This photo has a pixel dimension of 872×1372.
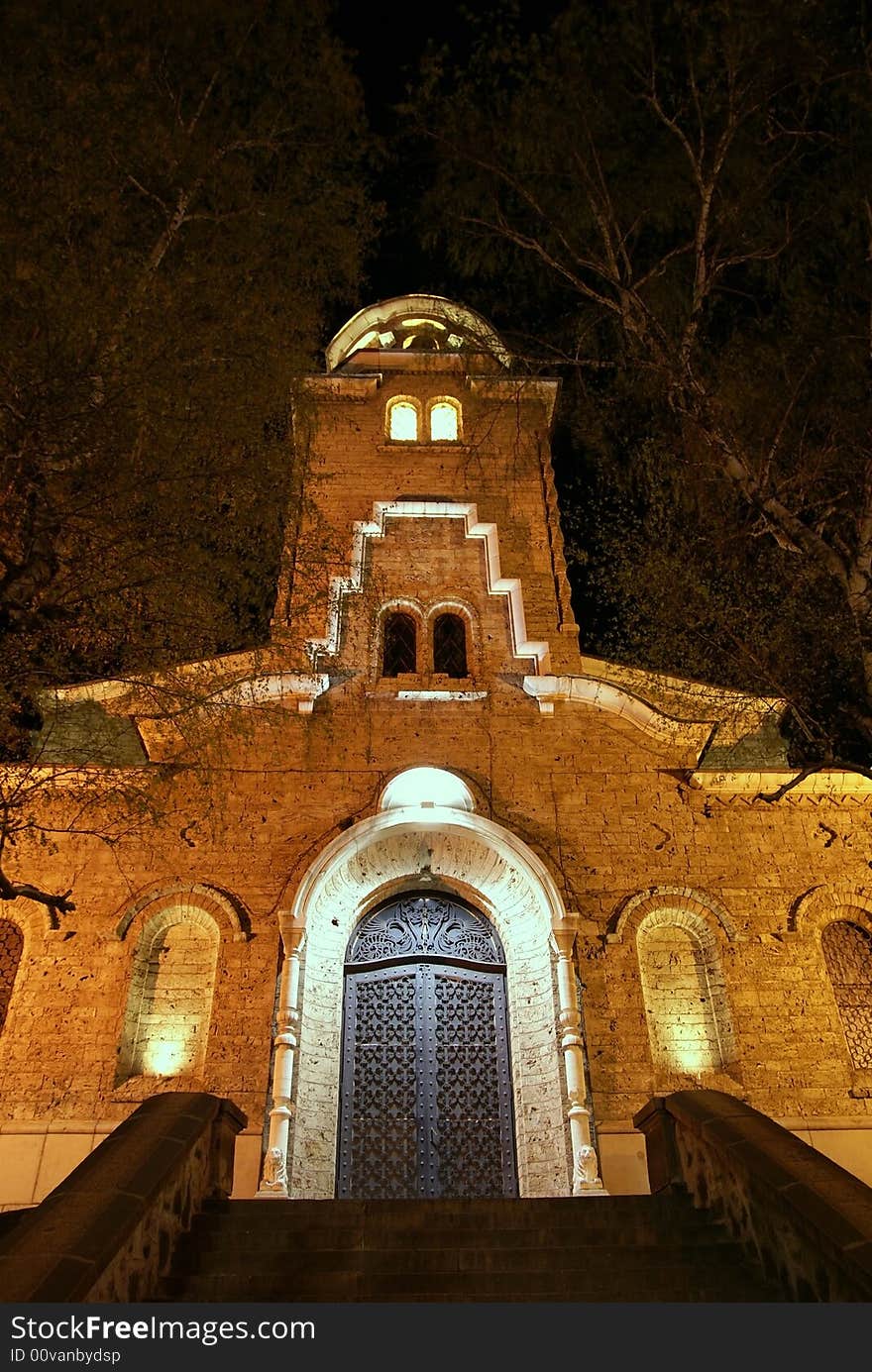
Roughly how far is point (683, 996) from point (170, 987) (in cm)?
601

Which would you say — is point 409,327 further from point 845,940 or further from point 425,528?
point 845,940

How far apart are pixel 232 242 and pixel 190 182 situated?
99cm

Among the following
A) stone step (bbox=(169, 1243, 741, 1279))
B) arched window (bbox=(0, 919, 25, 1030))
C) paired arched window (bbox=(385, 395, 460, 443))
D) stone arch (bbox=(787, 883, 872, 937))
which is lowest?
stone step (bbox=(169, 1243, 741, 1279))

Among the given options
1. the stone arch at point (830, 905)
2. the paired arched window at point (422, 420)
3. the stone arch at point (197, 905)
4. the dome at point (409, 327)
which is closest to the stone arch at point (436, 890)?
the stone arch at point (197, 905)

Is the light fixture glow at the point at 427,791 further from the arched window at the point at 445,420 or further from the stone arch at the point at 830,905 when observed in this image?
the arched window at the point at 445,420

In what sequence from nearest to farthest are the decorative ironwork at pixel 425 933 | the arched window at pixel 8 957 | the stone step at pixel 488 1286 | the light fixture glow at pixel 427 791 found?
the stone step at pixel 488 1286, the arched window at pixel 8 957, the decorative ironwork at pixel 425 933, the light fixture glow at pixel 427 791

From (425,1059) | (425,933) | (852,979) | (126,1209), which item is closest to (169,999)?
(425,1059)

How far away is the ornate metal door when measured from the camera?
10359mm

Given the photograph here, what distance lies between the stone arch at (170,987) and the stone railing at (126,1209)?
2.65 meters

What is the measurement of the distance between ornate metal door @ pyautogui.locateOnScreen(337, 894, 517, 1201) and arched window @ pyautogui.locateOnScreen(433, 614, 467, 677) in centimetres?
343

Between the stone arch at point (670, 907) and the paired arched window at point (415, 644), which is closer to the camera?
the stone arch at point (670, 907)

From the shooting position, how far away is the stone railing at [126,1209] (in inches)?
203

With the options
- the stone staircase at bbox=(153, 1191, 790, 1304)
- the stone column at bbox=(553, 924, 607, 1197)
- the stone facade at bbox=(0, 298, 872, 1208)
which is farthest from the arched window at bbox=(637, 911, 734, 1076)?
the stone staircase at bbox=(153, 1191, 790, 1304)

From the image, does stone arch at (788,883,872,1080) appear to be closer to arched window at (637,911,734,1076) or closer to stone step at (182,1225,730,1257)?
arched window at (637,911,734,1076)
